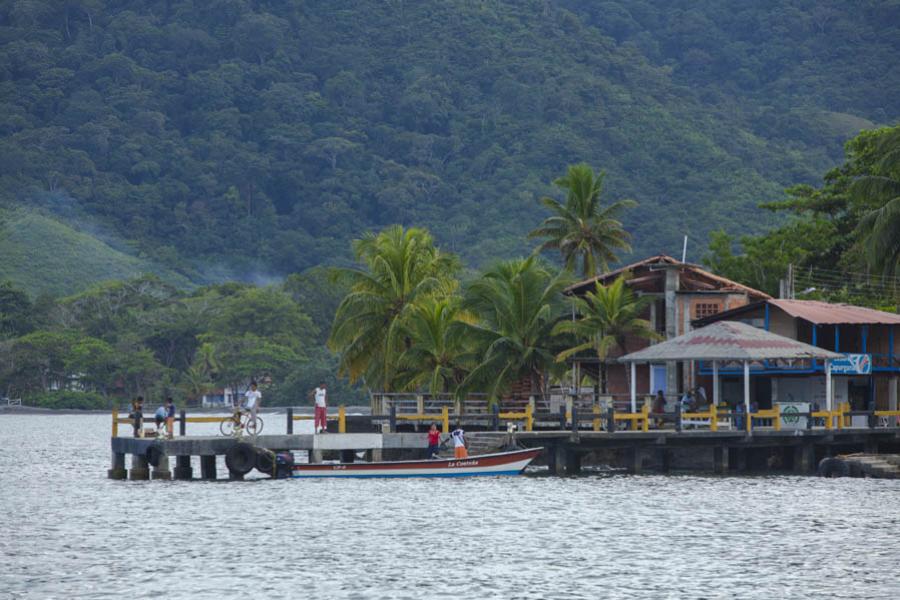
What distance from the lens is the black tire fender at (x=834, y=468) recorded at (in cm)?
5967

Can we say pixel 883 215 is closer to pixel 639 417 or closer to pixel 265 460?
pixel 639 417

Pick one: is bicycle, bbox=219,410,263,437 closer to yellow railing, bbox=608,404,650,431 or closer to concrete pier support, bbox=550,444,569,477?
concrete pier support, bbox=550,444,569,477

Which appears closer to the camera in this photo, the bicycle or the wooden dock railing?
the bicycle

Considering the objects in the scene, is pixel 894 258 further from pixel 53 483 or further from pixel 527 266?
pixel 53 483

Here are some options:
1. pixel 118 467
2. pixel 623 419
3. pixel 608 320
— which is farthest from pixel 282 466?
pixel 608 320

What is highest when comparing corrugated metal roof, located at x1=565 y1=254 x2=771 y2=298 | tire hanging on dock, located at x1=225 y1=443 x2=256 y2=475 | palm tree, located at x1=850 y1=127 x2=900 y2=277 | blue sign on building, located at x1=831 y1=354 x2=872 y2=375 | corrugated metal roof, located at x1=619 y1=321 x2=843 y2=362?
palm tree, located at x1=850 y1=127 x2=900 y2=277

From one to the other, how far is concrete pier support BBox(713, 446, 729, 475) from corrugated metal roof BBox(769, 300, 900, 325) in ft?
28.2

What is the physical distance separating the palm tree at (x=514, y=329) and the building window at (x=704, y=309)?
795cm

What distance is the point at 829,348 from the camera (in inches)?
2771

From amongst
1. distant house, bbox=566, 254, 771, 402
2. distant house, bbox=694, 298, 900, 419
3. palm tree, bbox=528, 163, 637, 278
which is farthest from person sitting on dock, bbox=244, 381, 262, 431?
palm tree, bbox=528, 163, 637, 278

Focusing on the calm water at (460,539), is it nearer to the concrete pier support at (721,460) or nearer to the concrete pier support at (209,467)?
the concrete pier support at (721,460)

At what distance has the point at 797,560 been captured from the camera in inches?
1563

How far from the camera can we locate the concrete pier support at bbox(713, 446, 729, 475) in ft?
202

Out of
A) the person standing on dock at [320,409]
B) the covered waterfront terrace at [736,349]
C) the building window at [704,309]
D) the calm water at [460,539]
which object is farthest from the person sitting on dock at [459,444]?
the building window at [704,309]
